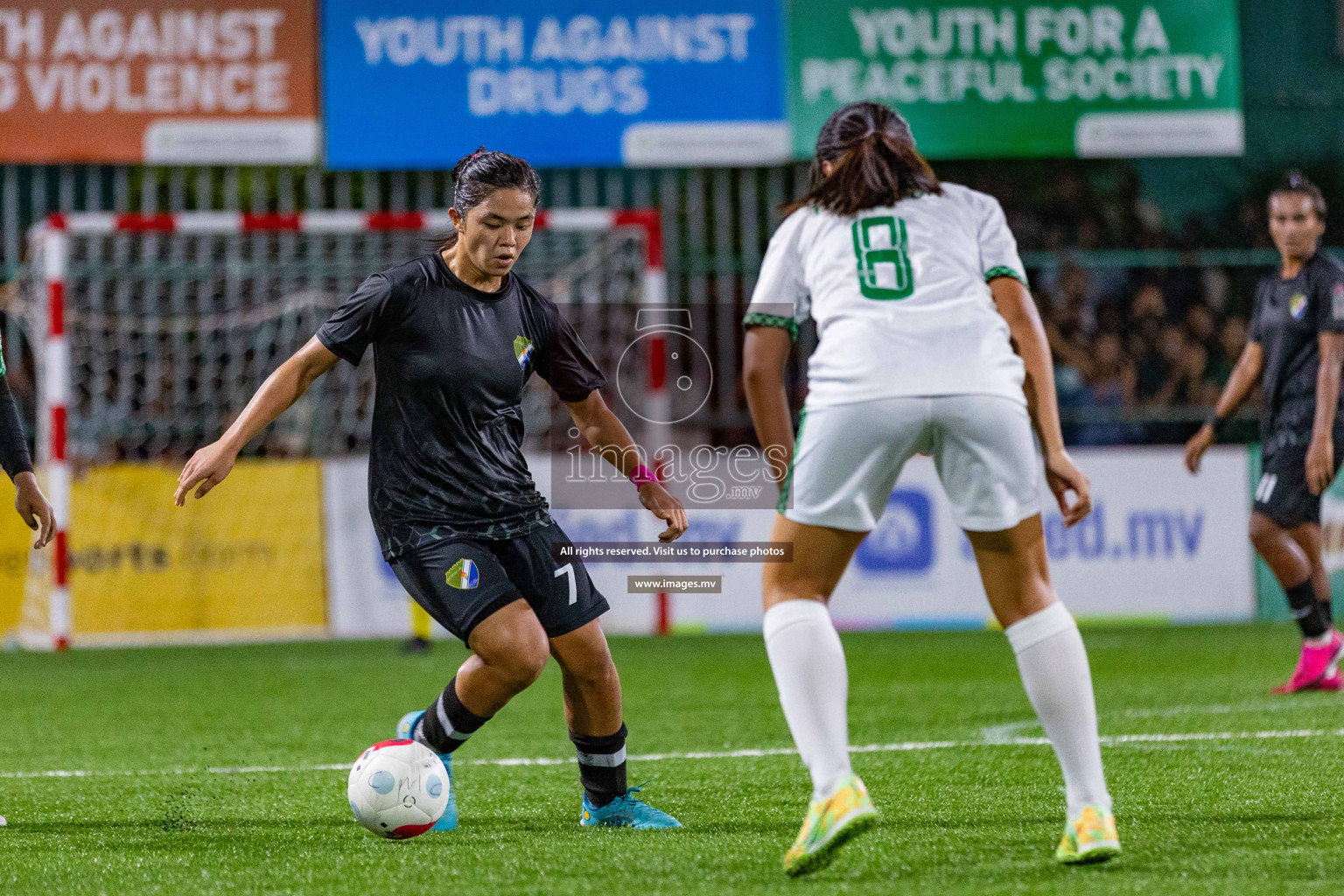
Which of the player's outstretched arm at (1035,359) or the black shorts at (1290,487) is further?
the black shorts at (1290,487)

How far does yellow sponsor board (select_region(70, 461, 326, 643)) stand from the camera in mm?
11242

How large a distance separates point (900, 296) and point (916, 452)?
329 mm

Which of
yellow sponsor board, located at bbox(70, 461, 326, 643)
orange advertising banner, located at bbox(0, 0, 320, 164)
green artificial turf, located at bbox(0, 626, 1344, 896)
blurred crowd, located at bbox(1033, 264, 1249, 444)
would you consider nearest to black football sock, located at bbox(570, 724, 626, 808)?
green artificial turf, located at bbox(0, 626, 1344, 896)

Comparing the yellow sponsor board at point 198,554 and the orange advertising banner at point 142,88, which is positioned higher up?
the orange advertising banner at point 142,88

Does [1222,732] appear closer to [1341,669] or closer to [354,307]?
[1341,669]

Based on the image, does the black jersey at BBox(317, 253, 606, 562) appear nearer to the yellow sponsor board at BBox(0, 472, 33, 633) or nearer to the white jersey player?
the white jersey player

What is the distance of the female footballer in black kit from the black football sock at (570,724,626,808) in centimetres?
158

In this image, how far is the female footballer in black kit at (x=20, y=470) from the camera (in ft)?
15.5

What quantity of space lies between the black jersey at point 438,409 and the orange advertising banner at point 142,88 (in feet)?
25.3

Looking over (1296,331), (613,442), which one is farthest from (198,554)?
(613,442)

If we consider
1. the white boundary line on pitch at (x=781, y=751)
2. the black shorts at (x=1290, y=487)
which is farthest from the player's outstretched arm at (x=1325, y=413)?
the white boundary line on pitch at (x=781, y=751)

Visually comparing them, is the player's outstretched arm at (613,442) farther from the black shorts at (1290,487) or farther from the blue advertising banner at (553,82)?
the blue advertising banner at (553,82)

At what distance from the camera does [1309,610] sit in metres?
7.56

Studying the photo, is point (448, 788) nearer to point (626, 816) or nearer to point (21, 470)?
point (626, 816)
